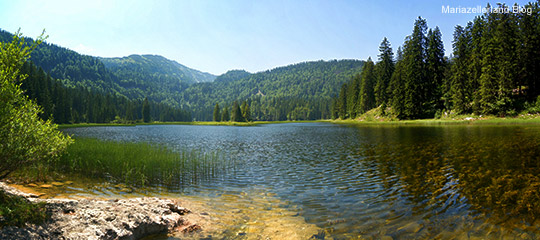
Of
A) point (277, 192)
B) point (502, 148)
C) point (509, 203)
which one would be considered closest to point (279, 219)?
point (277, 192)

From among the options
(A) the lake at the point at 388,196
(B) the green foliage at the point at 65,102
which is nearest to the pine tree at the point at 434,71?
(A) the lake at the point at 388,196

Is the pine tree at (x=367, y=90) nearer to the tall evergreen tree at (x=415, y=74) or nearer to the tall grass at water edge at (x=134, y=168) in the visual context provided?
the tall evergreen tree at (x=415, y=74)

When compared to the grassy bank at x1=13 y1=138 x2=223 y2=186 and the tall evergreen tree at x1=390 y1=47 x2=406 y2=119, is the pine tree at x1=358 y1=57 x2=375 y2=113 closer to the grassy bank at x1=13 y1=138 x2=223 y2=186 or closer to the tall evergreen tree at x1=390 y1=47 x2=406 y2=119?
the tall evergreen tree at x1=390 y1=47 x2=406 y2=119

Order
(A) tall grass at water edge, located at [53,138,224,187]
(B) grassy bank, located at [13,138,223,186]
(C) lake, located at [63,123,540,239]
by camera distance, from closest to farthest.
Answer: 1. (C) lake, located at [63,123,540,239]
2. (B) grassy bank, located at [13,138,223,186]
3. (A) tall grass at water edge, located at [53,138,224,187]

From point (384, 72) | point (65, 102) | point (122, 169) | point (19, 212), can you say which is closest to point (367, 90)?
point (384, 72)

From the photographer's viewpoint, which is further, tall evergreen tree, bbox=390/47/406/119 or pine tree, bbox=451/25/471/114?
tall evergreen tree, bbox=390/47/406/119

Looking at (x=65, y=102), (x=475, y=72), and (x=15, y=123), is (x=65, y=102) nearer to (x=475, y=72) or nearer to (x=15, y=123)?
(x=15, y=123)

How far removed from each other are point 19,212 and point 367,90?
379ft

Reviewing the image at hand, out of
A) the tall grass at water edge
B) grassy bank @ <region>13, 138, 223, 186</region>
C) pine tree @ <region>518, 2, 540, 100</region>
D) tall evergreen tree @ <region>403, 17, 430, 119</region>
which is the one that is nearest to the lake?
the tall grass at water edge

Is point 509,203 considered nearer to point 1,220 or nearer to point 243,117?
point 1,220

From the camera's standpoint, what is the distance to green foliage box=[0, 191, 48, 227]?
616cm

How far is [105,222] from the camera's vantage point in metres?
7.62

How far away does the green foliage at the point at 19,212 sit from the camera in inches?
243

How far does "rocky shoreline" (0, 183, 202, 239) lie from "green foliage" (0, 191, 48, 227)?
16 centimetres
